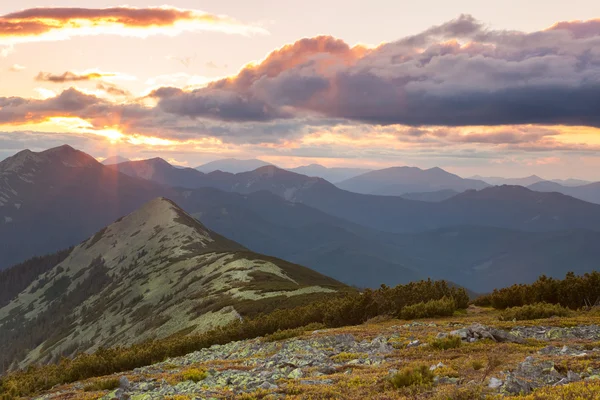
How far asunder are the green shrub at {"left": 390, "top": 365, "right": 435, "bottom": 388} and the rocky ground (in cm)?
29

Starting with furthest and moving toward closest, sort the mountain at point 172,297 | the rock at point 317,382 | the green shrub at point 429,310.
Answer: the mountain at point 172,297 < the green shrub at point 429,310 < the rock at point 317,382

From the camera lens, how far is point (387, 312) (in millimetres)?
35125

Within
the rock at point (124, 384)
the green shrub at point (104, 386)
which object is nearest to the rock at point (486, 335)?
the rock at point (124, 384)

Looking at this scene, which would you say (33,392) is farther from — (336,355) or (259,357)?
(336,355)

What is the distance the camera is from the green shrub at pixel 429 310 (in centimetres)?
3238

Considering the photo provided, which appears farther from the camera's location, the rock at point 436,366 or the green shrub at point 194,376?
the green shrub at point 194,376

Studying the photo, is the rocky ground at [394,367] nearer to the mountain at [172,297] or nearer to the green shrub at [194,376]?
the green shrub at [194,376]

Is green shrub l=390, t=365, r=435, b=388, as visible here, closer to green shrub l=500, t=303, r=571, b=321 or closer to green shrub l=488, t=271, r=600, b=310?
green shrub l=500, t=303, r=571, b=321

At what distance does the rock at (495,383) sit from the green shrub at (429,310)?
19413mm

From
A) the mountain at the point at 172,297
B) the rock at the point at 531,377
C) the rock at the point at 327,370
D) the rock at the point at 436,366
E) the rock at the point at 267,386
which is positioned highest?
the rock at the point at 531,377

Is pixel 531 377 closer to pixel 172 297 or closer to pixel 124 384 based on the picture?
pixel 124 384

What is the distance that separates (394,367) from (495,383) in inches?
189

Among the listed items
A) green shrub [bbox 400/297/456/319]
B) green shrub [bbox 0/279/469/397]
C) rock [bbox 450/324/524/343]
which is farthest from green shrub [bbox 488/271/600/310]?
rock [bbox 450/324/524/343]

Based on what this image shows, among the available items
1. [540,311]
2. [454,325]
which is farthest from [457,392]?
[540,311]
